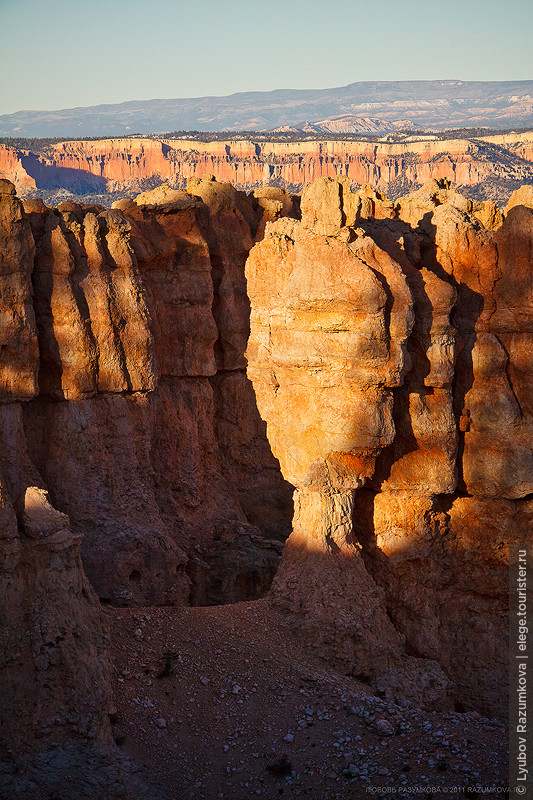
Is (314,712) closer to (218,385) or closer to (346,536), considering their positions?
(346,536)

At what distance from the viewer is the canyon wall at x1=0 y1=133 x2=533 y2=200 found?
118 meters

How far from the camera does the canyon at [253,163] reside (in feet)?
381

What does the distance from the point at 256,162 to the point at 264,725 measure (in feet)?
405

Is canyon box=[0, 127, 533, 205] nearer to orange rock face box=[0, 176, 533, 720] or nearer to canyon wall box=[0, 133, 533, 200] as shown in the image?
canyon wall box=[0, 133, 533, 200]

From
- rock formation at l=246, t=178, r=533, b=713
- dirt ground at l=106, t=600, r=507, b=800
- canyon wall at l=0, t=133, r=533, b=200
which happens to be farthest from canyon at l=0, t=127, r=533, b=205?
dirt ground at l=106, t=600, r=507, b=800

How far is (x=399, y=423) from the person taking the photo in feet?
53.1

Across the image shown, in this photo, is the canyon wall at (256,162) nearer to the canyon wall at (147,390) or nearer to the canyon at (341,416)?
the canyon wall at (147,390)

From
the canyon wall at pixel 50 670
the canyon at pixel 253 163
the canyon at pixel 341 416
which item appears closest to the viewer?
the canyon wall at pixel 50 670

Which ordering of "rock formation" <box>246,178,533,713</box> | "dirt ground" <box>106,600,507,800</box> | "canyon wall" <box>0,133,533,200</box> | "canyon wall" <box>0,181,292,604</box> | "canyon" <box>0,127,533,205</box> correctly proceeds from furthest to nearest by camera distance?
"canyon wall" <box>0,133,533,200</box>, "canyon" <box>0,127,533,205</box>, "canyon wall" <box>0,181,292,604</box>, "rock formation" <box>246,178,533,713</box>, "dirt ground" <box>106,600,507,800</box>

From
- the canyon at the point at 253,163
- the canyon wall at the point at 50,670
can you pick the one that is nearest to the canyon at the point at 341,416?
the canyon wall at the point at 50,670

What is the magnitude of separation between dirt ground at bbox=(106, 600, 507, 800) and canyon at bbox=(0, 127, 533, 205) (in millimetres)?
101155

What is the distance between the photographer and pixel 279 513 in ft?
69.9

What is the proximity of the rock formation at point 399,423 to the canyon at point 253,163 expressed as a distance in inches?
3856

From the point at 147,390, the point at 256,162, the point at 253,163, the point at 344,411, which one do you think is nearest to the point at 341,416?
the point at 344,411
